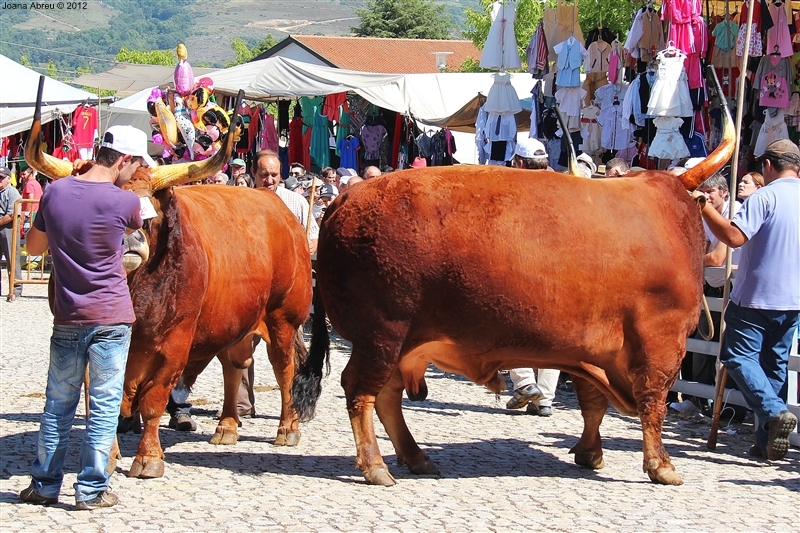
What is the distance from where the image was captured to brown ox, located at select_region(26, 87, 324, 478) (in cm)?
631

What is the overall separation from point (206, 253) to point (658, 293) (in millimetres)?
2807

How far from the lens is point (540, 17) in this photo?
24.1 metres

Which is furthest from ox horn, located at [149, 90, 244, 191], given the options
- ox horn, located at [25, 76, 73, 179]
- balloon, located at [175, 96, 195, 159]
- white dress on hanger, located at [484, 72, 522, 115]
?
white dress on hanger, located at [484, 72, 522, 115]

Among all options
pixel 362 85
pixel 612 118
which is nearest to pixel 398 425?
pixel 612 118

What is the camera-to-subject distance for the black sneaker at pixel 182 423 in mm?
8086

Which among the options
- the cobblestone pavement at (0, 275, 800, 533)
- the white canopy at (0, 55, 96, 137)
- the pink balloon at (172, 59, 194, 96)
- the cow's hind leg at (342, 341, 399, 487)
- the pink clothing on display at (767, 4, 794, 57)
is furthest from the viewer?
the white canopy at (0, 55, 96, 137)

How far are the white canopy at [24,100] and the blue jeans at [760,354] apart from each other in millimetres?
16887

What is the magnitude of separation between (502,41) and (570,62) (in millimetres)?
1015

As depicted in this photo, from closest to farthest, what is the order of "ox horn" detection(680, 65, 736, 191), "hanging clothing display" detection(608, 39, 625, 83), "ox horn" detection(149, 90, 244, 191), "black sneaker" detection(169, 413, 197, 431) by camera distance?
"ox horn" detection(149, 90, 244, 191), "ox horn" detection(680, 65, 736, 191), "black sneaker" detection(169, 413, 197, 431), "hanging clothing display" detection(608, 39, 625, 83)

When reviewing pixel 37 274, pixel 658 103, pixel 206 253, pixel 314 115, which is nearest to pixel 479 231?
→ pixel 206 253

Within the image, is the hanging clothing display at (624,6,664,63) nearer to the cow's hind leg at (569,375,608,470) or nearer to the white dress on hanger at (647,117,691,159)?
the white dress on hanger at (647,117,691,159)

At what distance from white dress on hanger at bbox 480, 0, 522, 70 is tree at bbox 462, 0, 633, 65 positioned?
122cm

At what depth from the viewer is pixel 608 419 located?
349 inches

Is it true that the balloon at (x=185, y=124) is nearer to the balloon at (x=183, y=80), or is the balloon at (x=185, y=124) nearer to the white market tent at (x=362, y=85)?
the balloon at (x=183, y=80)
